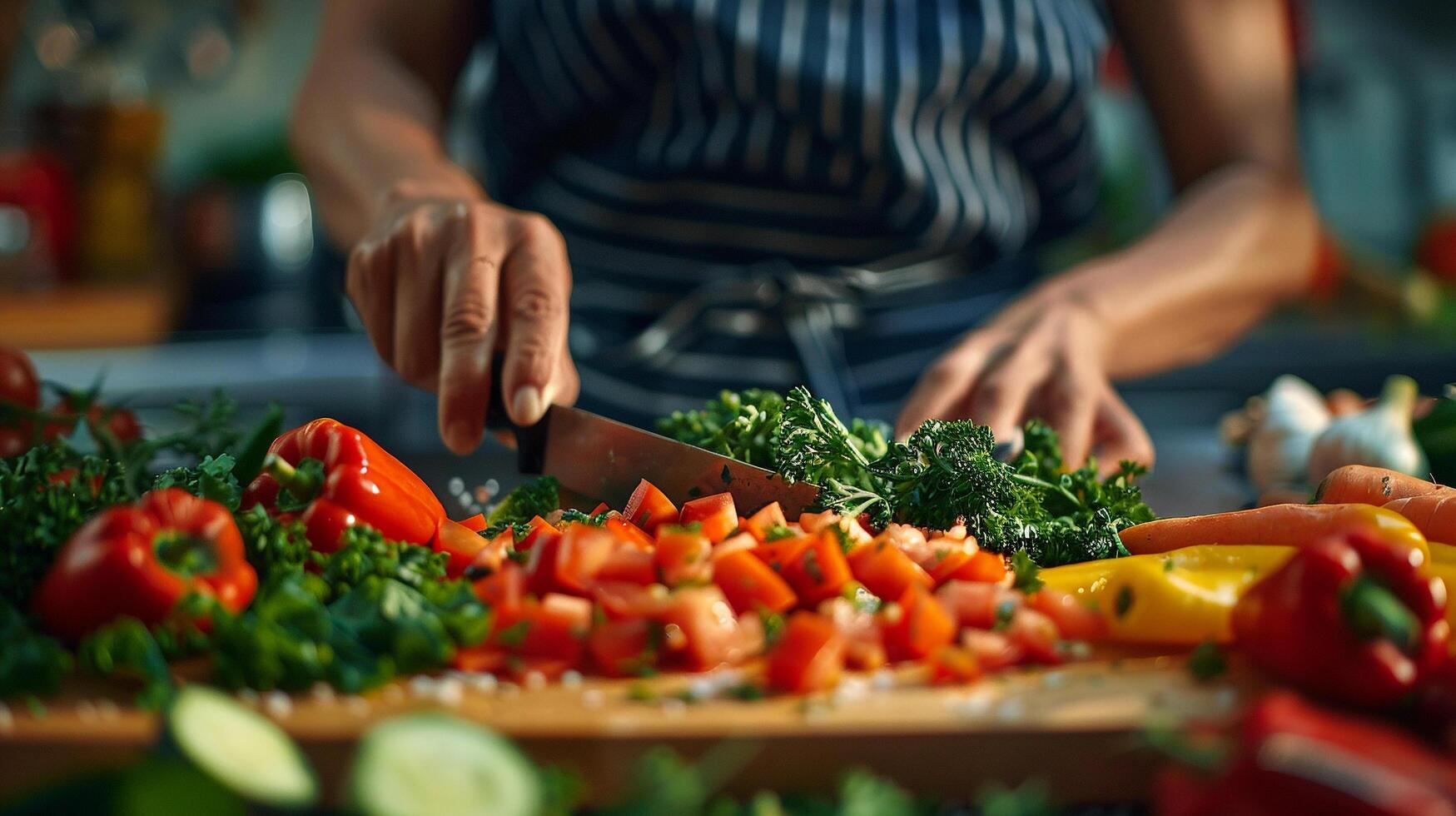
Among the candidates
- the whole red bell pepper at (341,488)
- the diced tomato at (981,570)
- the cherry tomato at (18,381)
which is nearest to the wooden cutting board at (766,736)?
the diced tomato at (981,570)

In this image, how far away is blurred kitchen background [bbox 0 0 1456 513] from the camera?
4.07 m

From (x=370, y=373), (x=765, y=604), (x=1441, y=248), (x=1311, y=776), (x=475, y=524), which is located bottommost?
(x=370, y=373)

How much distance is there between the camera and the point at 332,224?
7.77ft

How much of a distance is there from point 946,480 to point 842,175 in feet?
3.03

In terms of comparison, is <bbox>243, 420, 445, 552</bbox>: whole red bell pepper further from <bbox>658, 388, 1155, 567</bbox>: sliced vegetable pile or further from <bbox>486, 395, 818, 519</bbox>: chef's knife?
<bbox>658, 388, 1155, 567</bbox>: sliced vegetable pile

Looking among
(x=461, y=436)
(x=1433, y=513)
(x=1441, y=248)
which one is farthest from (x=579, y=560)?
(x=1441, y=248)

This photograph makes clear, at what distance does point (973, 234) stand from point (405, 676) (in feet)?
4.94

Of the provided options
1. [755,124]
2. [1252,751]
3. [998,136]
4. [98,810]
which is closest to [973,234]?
[998,136]

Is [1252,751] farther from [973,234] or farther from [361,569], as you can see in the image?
[973,234]

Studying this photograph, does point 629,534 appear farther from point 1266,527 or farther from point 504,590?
point 1266,527

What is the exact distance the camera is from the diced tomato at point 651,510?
1402 mm

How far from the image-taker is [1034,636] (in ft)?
3.70

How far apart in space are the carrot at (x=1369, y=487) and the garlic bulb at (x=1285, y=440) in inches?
15.7

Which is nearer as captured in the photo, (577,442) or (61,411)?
(577,442)
